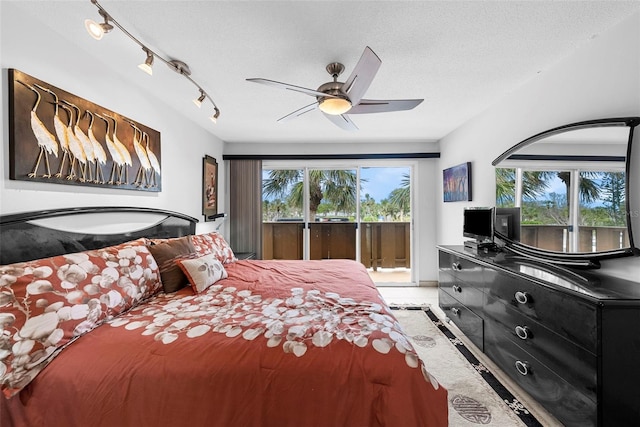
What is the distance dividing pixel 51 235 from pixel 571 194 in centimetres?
351

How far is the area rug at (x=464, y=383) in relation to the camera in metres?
1.59

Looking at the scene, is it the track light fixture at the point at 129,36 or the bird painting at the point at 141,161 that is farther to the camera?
the bird painting at the point at 141,161

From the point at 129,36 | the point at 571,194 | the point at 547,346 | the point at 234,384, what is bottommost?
the point at 547,346

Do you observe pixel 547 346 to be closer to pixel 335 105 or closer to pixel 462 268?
pixel 462 268

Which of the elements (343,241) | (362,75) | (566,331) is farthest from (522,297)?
(343,241)

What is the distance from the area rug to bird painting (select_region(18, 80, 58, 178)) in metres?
2.84

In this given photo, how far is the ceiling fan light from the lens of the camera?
1.88m

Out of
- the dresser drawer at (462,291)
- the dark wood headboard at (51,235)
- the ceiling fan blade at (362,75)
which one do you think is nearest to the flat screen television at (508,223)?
the dresser drawer at (462,291)

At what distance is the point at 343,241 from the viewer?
4.67m

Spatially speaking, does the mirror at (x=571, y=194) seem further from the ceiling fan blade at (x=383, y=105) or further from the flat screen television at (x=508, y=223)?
the ceiling fan blade at (x=383, y=105)

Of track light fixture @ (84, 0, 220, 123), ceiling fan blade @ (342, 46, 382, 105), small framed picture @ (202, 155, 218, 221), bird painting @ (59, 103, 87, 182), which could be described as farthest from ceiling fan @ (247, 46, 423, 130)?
small framed picture @ (202, 155, 218, 221)

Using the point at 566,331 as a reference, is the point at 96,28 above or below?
above

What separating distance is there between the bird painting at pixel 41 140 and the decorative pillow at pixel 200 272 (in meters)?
0.95

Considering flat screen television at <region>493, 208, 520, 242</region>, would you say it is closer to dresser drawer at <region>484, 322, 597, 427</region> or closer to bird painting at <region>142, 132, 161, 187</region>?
dresser drawer at <region>484, 322, 597, 427</region>
